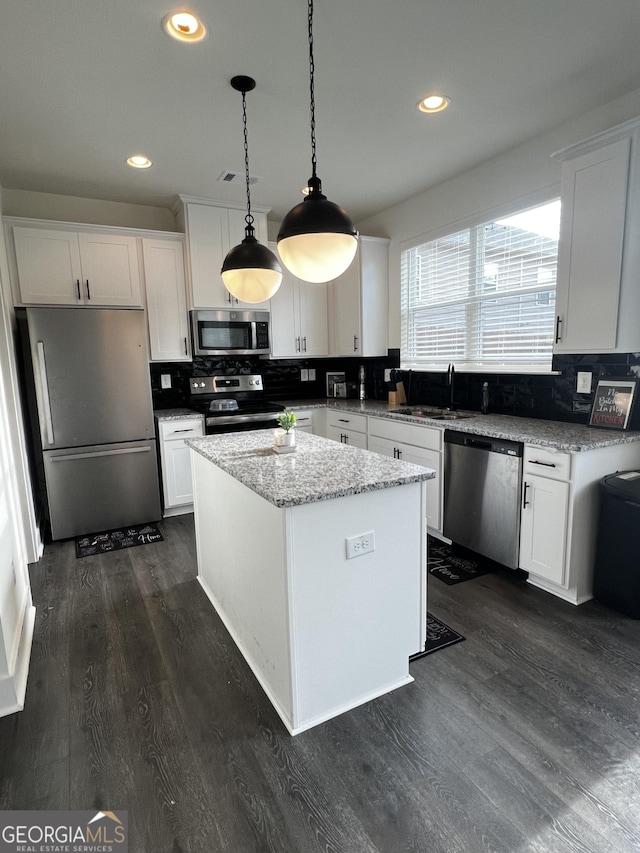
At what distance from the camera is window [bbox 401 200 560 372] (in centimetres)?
312

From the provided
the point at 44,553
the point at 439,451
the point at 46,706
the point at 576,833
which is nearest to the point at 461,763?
the point at 576,833

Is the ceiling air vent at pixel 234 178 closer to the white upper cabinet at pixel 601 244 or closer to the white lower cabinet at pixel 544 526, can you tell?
the white upper cabinet at pixel 601 244

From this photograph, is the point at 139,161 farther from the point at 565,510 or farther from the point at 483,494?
the point at 565,510

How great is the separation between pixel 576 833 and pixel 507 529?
5.21ft

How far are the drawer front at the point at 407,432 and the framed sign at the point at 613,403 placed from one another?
0.95 m

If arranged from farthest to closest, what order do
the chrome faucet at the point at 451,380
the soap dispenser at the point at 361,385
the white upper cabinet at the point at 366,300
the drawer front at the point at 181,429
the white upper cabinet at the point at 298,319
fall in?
1. the soap dispenser at the point at 361,385
2. the white upper cabinet at the point at 298,319
3. the white upper cabinet at the point at 366,300
4. the drawer front at the point at 181,429
5. the chrome faucet at the point at 451,380

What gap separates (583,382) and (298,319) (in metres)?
2.81

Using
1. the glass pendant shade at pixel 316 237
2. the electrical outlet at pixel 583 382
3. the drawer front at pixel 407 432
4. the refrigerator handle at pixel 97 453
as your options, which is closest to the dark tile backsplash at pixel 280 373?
the refrigerator handle at pixel 97 453

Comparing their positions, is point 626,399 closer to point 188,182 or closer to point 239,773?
point 239,773

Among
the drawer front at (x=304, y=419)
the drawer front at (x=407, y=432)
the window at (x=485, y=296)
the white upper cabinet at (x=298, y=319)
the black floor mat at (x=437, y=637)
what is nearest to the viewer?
the black floor mat at (x=437, y=637)

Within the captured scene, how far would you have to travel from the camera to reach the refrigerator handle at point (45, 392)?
3.31m

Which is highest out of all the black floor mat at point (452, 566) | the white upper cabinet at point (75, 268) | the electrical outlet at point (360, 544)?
the white upper cabinet at point (75, 268)

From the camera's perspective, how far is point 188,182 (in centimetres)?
361

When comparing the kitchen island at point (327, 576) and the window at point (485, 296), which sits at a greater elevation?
the window at point (485, 296)
